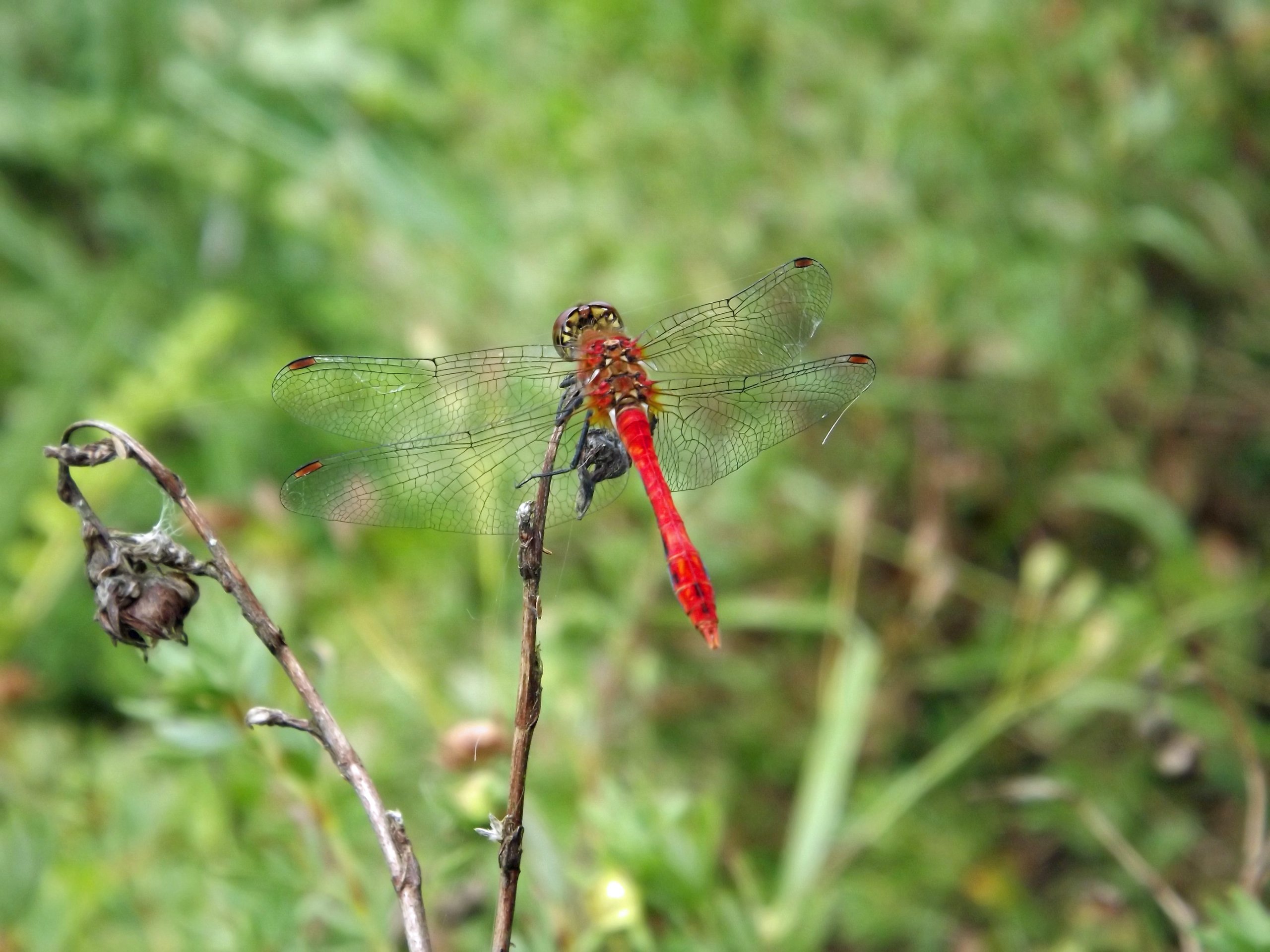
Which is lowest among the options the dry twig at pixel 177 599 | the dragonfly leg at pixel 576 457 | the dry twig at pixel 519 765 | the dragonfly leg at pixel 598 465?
the dry twig at pixel 519 765

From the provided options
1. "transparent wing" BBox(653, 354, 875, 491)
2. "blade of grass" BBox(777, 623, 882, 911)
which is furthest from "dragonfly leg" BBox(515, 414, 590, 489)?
"blade of grass" BBox(777, 623, 882, 911)

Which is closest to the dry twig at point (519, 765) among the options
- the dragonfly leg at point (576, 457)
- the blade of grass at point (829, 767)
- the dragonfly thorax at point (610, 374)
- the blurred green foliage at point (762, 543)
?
the dragonfly leg at point (576, 457)

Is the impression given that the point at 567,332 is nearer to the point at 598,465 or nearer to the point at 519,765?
the point at 598,465

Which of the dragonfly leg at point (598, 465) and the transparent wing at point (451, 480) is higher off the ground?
→ the transparent wing at point (451, 480)

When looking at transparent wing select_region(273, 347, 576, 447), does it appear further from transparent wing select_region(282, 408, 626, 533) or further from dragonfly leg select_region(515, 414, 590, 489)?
dragonfly leg select_region(515, 414, 590, 489)

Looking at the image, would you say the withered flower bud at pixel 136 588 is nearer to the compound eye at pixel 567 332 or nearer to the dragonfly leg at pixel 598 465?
the dragonfly leg at pixel 598 465

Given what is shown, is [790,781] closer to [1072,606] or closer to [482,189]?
[1072,606]

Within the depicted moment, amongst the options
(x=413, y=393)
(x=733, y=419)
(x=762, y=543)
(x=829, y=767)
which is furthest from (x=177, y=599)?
(x=762, y=543)
